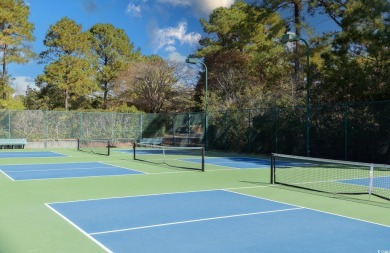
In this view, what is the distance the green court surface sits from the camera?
5770 millimetres

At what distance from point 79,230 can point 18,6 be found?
30611 millimetres

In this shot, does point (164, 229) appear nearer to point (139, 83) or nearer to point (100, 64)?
point (139, 83)

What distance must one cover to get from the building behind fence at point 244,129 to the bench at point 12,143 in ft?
3.20

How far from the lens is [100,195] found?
9.37 metres

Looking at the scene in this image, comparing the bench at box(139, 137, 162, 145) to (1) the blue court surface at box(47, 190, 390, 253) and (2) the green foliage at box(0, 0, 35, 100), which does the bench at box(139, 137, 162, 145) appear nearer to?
(2) the green foliage at box(0, 0, 35, 100)

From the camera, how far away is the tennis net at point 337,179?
989 centimetres

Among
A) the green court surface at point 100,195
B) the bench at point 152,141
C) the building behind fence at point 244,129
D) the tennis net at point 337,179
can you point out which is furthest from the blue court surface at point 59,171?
the bench at point 152,141

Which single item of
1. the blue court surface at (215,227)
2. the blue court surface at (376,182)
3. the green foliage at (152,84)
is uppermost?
the green foliage at (152,84)

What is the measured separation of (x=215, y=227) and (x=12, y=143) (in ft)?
71.7

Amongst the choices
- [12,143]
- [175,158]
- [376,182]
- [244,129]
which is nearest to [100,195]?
[376,182]

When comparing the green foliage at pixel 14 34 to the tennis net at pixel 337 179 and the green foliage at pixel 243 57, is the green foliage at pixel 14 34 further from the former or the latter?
the tennis net at pixel 337 179

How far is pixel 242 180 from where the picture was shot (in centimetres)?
1207

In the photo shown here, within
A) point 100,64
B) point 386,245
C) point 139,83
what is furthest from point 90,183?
point 100,64

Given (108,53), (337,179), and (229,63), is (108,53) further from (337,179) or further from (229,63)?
(337,179)
